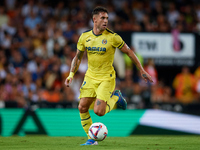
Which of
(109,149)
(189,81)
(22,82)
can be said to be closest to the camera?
(109,149)

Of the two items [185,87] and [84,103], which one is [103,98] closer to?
[84,103]

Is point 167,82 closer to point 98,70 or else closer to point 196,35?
point 196,35

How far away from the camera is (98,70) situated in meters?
8.80

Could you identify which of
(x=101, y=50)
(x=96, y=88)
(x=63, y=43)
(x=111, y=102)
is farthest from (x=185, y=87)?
(x=101, y=50)

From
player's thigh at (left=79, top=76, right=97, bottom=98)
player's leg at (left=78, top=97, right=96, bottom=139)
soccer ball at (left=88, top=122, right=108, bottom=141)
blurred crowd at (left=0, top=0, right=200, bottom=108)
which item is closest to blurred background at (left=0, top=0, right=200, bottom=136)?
blurred crowd at (left=0, top=0, right=200, bottom=108)

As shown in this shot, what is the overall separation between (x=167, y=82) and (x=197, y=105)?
4.49 metres

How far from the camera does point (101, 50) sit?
28.4ft

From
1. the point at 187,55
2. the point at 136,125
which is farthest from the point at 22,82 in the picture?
the point at 187,55

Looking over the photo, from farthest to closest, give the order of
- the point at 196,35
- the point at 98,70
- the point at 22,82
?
the point at 196,35, the point at 22,82, the point at 98,70

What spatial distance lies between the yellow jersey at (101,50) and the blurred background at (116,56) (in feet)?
16.8

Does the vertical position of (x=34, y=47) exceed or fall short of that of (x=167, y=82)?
it exceeds it

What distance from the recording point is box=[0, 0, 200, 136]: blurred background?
14.8 metres

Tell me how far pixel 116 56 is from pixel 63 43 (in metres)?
2.17

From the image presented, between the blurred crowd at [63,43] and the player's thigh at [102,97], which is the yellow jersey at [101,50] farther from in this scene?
the blurred crowd at [63,43]
